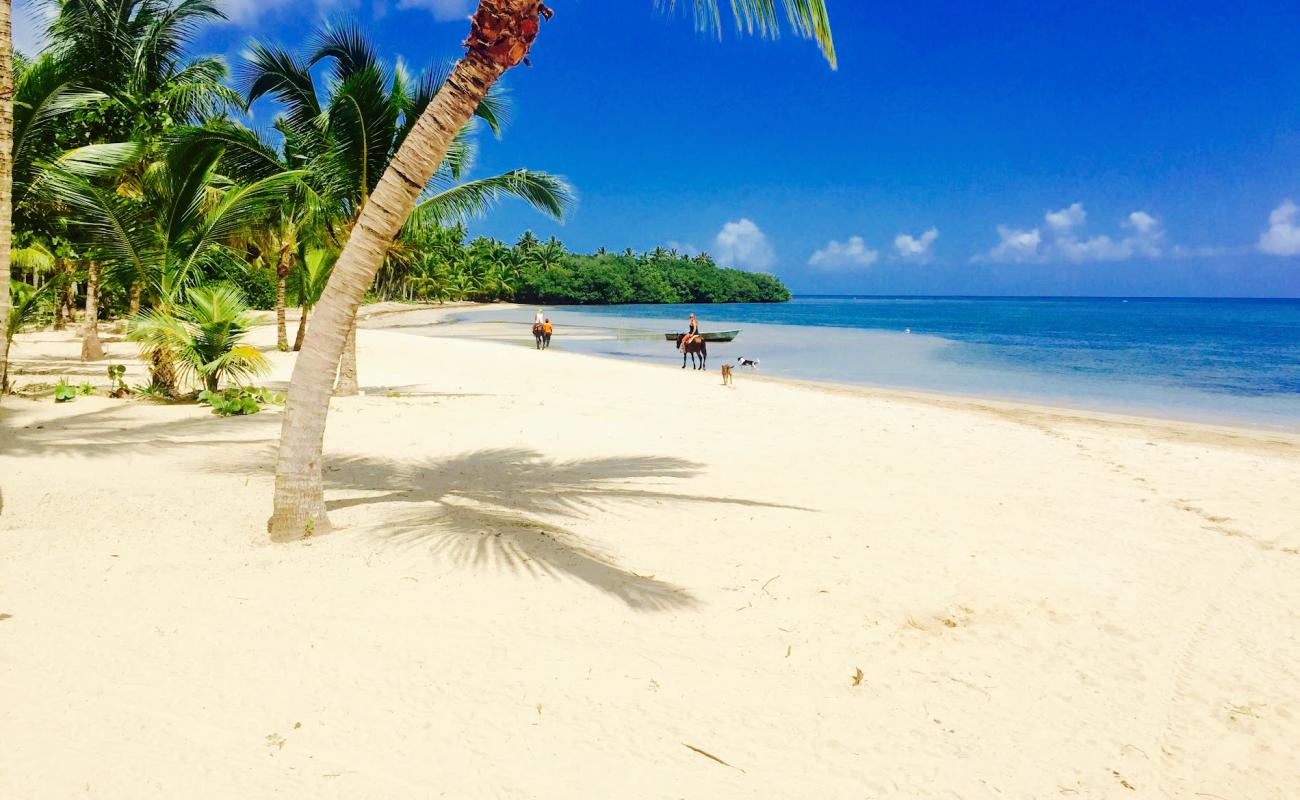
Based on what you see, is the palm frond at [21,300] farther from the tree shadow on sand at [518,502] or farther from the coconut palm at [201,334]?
the tree shadow on sand at [518,502]

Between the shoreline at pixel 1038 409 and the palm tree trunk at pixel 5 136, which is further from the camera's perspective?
the shoreline at pixel 1038 409

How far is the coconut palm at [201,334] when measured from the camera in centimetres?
1073

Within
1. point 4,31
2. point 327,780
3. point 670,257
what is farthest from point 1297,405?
point 670,257

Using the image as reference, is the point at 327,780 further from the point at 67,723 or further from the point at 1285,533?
the point at 1285,533

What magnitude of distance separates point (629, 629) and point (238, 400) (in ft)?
27.6

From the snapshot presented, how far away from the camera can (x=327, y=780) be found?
273cm

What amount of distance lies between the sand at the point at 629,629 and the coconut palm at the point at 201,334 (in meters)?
2.52

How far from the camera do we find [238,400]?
1032 cm

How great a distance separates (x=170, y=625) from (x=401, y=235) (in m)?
9.21

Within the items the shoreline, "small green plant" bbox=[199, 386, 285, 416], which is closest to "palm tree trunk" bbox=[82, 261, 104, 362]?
"small green plant" bbox=[199, 386, 285, 416]

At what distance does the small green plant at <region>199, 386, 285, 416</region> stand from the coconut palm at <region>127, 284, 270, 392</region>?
0.28 metres

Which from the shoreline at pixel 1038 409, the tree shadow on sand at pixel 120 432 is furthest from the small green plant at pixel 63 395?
the shoreline at pixel 1038 409

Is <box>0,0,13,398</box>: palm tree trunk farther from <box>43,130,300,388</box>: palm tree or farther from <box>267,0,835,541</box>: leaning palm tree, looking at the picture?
<box>43,130,300,388</box>: palm tree

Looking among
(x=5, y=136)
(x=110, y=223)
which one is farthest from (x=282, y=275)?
(x=5, y=136)
